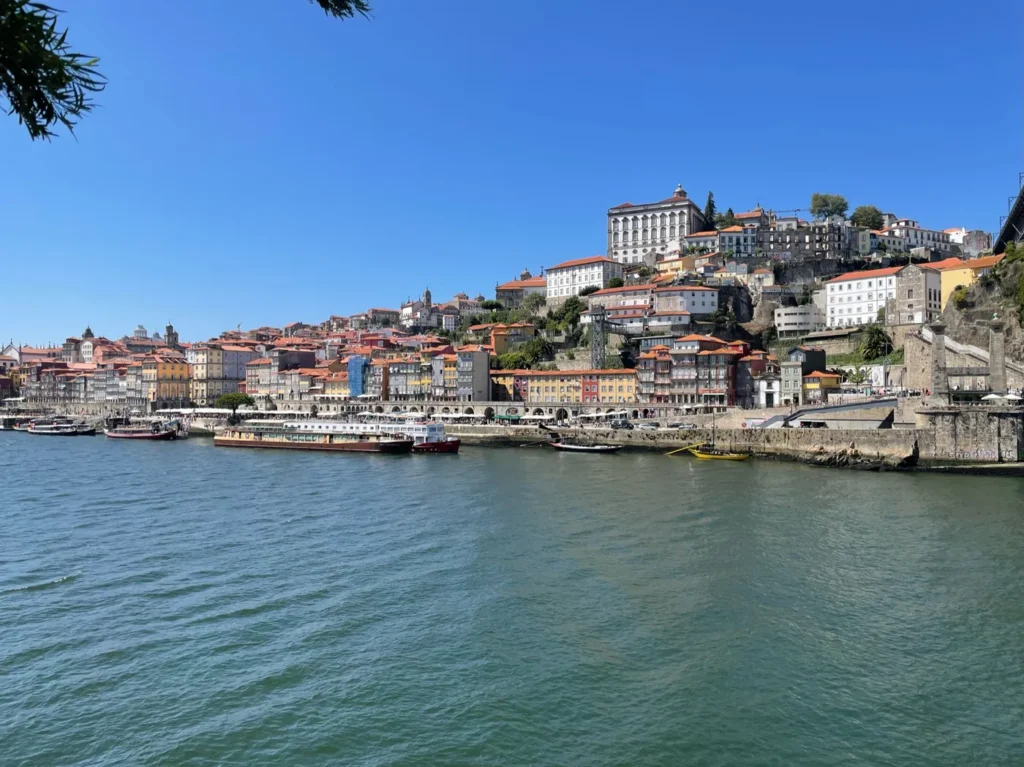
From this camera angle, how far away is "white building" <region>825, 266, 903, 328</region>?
51.4 metres

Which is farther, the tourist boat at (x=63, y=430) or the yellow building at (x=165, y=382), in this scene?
the yellow building at (x=165, y=382)

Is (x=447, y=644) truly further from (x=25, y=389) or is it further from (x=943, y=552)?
(x=25, y=389)

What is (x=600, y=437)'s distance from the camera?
39969 mm

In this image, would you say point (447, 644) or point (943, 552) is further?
point (943, 552)

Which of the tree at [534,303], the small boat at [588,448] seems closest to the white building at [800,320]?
the small boat at [588,448]

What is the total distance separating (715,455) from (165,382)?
2186 inches

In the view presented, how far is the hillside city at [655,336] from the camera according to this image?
45812 mm

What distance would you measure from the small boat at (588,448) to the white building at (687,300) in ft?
63.0

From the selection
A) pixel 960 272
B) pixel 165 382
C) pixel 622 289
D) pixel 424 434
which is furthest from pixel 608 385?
pixel 165 382

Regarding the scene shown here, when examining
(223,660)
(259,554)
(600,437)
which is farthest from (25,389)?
(223,660)

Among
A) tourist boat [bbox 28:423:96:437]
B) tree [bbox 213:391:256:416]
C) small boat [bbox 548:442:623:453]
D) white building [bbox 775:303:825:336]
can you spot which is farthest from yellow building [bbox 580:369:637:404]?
tourist boat [bbox 28:423:96:437]

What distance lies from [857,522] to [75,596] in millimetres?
16440

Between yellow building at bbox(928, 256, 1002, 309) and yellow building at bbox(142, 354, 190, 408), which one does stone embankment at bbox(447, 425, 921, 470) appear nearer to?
yellow building at bbox(928, 256, 1002, 309)

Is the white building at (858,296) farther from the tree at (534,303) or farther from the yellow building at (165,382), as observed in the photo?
the yellow building at (165,382)
